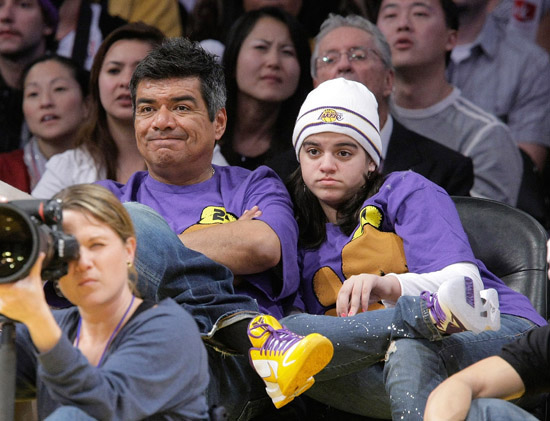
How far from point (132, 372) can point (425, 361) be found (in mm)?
651

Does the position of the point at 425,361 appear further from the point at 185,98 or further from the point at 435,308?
the point at 185,98

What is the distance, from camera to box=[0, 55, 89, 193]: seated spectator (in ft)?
12.3

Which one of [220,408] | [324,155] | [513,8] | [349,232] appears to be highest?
[513,8]

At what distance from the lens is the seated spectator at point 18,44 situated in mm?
3930

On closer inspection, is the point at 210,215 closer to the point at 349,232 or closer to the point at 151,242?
the point at 349,232

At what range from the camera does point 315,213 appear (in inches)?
104

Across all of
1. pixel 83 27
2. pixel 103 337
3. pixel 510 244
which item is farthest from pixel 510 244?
pixel 83 27

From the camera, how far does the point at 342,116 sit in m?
2.57

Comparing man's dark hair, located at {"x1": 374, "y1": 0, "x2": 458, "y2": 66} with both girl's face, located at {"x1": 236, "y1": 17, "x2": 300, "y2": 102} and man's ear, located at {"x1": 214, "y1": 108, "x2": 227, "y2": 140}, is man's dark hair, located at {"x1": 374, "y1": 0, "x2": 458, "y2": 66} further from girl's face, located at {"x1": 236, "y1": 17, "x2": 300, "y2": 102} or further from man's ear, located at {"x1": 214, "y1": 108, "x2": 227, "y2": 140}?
man's ear, located at {"x1": 214, "y1": 108, "x2": 227, "y2": 140}

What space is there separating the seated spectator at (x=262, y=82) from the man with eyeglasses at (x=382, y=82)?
6.3 inches

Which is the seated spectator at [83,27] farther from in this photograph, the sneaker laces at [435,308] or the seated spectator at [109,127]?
the sneaker laces at [435,308]

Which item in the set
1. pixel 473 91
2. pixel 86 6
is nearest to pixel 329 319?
pixel 473 91

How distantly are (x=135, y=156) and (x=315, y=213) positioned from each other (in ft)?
3.15

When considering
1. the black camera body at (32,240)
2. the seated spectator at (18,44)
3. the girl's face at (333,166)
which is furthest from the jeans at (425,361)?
the seated spectator at (18,44)
